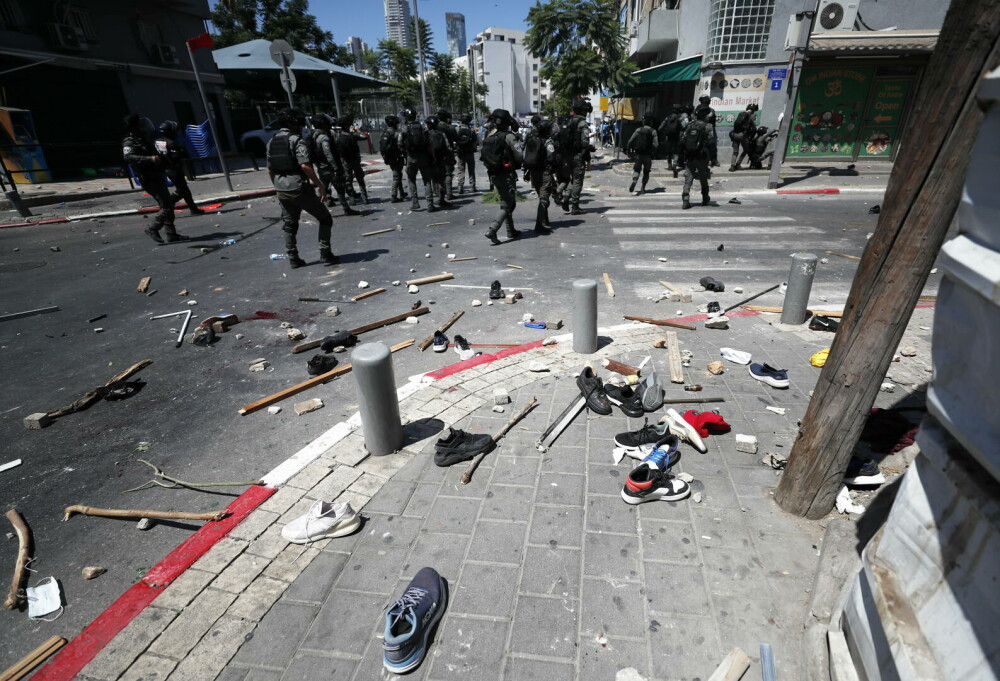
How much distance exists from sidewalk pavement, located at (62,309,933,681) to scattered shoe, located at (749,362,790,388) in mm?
427

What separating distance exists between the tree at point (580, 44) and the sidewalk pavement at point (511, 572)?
65.5ft

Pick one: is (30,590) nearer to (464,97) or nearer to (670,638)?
(670,638)

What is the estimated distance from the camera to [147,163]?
376 inches

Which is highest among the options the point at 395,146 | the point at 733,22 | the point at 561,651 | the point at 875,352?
the point at 733,22

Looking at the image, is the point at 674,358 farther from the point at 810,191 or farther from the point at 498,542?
the point at 810,191

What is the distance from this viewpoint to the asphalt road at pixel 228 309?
3.42 metres

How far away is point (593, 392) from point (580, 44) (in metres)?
21.2

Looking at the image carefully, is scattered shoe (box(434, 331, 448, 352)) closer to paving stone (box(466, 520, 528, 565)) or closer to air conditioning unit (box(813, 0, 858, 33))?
paving stone (box(466, 520, 528, 565))

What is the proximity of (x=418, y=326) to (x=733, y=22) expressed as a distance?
19.1m

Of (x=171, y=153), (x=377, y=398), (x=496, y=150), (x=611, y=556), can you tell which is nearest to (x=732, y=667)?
(x=611, y=556)

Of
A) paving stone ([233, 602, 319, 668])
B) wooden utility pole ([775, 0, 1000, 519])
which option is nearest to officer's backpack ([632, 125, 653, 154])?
wooden utility pole ([775, 0, 1000, 519])

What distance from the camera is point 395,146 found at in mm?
12953

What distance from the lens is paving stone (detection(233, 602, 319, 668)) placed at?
233 centimetres

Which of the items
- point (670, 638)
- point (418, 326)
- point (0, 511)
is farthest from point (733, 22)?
point (0, 511)
